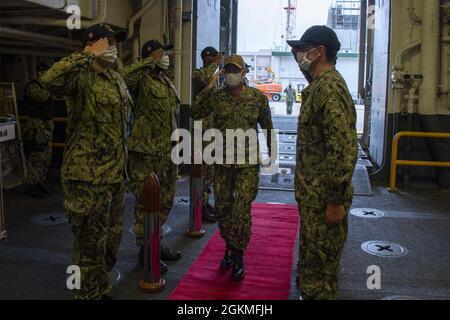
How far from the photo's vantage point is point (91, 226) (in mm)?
2980

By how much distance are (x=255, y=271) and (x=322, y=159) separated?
63.1 inches

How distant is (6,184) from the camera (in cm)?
685

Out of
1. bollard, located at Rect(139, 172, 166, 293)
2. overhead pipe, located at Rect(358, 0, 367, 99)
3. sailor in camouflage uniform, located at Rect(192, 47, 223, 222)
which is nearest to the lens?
bollard, located at Rect(139, 172, 166, 293)

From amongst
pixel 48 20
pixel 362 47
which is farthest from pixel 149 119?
pixel 362 47

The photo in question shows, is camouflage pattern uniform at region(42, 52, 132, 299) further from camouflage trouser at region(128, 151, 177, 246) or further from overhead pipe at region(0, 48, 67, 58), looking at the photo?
overhead pipe at region(0, 48, 67, 58)

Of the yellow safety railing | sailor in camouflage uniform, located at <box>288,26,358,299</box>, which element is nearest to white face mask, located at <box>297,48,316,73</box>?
sailor in camouflage uniform, located at <box>288,26,358,299</box>

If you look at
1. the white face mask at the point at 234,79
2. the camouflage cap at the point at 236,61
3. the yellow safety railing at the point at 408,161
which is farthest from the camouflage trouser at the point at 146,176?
the yellow safety railing at the point at 408,161

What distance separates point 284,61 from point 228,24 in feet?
64.6

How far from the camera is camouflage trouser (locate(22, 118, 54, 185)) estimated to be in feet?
21.5

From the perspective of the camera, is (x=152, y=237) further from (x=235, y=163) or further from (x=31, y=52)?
(x=31, y=52)

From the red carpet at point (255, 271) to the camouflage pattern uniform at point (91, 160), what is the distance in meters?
0.74

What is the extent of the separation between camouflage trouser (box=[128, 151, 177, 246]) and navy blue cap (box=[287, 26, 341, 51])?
5.48 ft

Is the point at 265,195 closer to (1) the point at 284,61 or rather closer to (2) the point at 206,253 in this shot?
(2) the point at 206,253

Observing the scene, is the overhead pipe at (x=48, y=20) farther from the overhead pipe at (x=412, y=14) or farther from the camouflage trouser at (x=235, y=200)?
the overhead pipe at (x=412, y=14)
